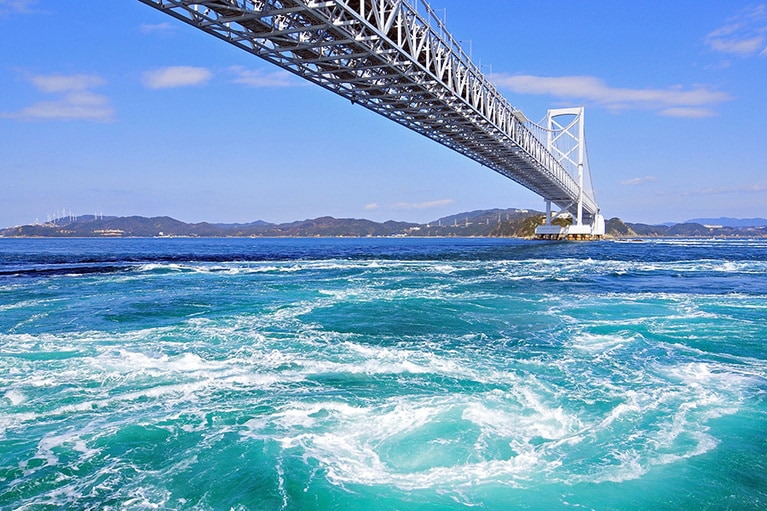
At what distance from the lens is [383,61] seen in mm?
19531

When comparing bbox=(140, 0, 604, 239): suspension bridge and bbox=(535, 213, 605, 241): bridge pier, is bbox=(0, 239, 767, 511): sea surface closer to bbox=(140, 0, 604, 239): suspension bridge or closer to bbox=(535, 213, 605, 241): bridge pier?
bbox=(140, 0, 604, 239): suspension bridge

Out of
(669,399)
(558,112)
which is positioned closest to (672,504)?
(669,399)

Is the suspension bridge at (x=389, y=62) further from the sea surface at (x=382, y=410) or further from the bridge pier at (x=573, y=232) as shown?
the bridge pier at (x=573, y=232)

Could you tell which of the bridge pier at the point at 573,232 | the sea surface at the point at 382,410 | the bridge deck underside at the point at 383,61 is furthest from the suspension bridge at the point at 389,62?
the bridge pier at the point at 573,232

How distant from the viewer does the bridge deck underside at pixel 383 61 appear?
1494cm

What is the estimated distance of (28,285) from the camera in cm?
1942

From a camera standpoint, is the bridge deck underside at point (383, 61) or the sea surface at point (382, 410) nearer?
the sea surface at point (382, 410)

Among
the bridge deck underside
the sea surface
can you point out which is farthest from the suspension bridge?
the sea surface

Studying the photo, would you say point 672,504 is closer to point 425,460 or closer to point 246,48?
point 425,460

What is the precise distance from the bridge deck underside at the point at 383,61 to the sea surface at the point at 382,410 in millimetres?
9372

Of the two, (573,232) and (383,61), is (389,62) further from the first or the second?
(573,232)

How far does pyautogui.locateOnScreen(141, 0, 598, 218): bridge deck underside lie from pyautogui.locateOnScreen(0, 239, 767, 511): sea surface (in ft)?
30.7

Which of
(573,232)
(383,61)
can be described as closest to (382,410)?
(383,61)

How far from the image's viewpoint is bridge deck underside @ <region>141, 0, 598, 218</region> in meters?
14.9
